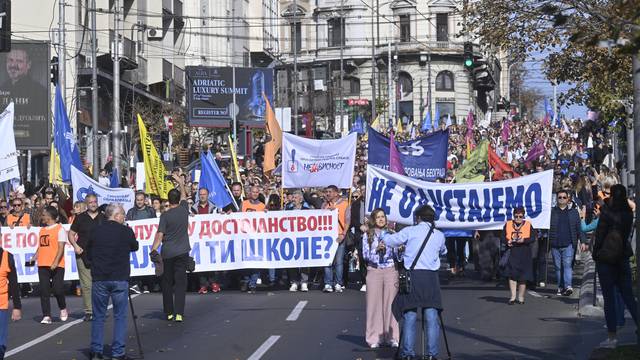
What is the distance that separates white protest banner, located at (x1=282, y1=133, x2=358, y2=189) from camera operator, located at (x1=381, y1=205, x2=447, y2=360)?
10.1 m

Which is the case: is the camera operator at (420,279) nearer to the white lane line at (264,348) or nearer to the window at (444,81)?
the white lane line at (264,348)

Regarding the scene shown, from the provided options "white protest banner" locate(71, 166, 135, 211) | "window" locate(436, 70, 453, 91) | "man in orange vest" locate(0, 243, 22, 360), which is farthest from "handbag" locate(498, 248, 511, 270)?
"window" locate(436, 70, 453, 91)

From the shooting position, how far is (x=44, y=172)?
4709 cm

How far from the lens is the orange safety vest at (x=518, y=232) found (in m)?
20.4

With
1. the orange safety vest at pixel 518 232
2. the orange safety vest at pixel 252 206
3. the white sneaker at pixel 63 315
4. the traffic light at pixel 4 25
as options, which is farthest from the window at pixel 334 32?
the white sneaker at pixel 63 315

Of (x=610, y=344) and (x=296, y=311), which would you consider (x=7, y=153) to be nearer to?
(x=296, y=311)

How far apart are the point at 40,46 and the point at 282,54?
6369cm

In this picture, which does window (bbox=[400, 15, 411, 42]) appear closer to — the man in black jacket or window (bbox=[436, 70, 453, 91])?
window (bbox=[436, 70, 453, 91])

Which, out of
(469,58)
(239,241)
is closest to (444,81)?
(469,58)

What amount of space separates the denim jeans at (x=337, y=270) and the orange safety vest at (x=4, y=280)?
404 inches

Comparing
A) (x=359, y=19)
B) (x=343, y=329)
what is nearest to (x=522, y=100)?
(x=359, y=19)

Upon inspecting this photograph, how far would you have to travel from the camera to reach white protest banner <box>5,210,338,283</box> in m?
23.0

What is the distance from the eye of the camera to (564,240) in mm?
21203

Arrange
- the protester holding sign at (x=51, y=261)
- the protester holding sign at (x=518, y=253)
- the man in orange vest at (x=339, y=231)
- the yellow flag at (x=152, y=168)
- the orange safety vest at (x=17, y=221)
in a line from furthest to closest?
the yellow flag at (x=152, y=168)
the orange safety vest at (x=17, y=221)
the man in orange vest at (x=339, y=231)
the protester holding sign at (x=518, y=253)
the protester holding sign at (x=51, y=261)
